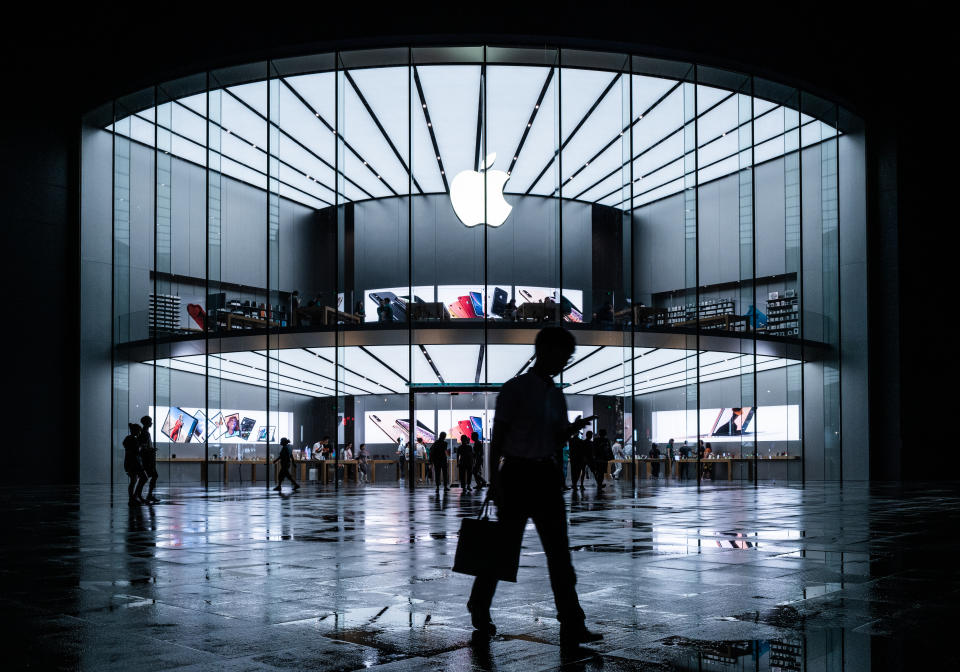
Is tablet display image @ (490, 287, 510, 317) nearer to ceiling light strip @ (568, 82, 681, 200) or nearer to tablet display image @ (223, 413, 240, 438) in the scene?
ceiling light strip @ (568, 82, 681, 200)

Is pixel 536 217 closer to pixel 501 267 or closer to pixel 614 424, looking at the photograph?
pixel 501 267

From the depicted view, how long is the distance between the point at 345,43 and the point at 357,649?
22202mm

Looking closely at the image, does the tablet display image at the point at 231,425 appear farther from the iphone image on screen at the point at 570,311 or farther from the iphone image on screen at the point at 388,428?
the iphone image on screen at the point at 570,311

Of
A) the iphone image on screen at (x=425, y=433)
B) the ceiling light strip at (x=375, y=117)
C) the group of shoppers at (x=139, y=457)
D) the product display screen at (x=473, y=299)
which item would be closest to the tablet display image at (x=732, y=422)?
the product display screen at (x=473, y=299)

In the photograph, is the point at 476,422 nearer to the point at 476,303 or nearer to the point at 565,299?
the point at 476,303

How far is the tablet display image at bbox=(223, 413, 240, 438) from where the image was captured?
25281 millimetres

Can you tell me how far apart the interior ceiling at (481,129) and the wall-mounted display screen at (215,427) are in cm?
719

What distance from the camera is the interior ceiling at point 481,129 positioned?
2527cm

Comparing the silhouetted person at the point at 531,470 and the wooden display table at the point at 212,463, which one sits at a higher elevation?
the silhouetted person at the point at 531,470

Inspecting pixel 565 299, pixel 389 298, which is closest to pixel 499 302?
pixel 565 299

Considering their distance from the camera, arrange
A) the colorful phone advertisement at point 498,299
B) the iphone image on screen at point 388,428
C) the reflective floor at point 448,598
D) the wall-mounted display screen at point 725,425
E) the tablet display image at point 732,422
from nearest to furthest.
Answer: the reflective floor at point 448,598
the wall-mounted display screen at point 725,425
the tablet display image at point 732,422
the colorful phone advertisement at point 498,299
the iphone image on screen at point 388,428

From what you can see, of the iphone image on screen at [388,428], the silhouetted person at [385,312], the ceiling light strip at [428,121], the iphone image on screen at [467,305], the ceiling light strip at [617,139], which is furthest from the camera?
the iphone image on screen at [388,428]

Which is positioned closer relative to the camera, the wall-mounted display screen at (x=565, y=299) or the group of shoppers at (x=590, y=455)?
the group of shoppers at (x=590, y=455)

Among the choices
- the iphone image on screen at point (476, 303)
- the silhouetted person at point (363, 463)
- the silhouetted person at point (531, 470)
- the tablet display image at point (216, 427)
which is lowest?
the silhouetted person at point (363, 463)
